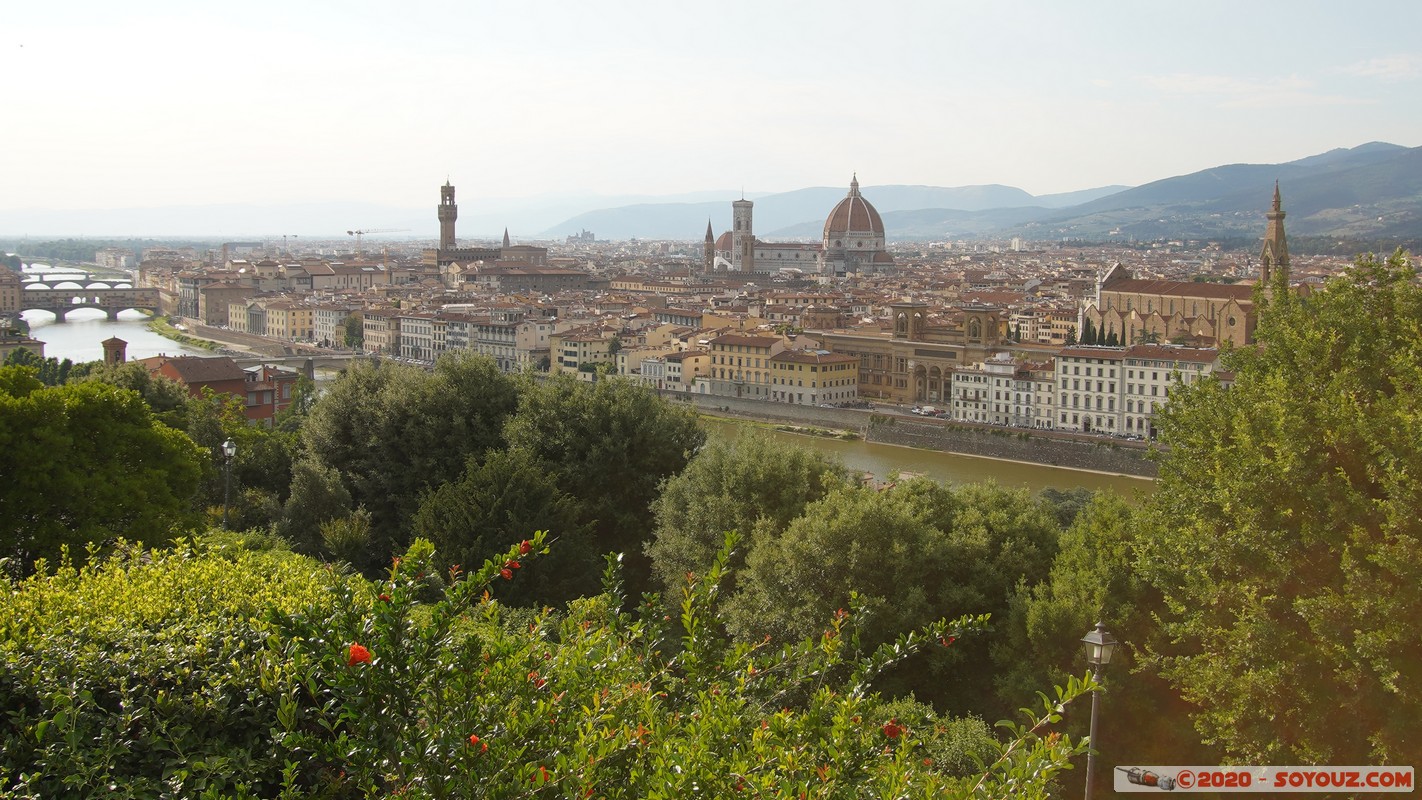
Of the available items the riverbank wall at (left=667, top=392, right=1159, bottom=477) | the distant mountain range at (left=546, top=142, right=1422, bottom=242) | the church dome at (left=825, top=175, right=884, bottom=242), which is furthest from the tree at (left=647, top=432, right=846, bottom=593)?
the distant mountain range at (left=546, top=142, right=1422, bottom=242)

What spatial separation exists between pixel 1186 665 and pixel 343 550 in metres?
4.52

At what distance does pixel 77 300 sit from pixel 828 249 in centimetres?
3348

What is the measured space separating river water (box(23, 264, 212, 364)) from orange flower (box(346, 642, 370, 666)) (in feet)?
92.8

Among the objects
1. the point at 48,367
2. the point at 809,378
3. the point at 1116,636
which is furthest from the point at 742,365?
the point at 1116,636

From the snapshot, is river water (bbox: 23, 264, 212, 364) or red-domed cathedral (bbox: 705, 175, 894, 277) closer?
river water (bbox: 23, 264, 212, 364)

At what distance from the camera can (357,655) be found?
7.29ft

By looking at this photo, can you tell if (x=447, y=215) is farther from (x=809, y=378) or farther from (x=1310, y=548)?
(x=1310, y=548)

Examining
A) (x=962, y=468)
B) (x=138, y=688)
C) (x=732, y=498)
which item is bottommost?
(x=962, y=468)

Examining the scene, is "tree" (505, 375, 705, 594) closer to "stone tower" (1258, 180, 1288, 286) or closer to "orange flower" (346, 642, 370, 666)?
"orange flower" (346, 642, 370, 666)

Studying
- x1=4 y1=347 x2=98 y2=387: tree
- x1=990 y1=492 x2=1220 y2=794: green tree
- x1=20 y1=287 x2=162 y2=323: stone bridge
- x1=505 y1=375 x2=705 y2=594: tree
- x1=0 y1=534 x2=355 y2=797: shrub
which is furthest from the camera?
x1=20 y1=287 x2=162 y2=323: stone bridge

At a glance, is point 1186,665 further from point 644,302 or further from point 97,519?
point 644,302

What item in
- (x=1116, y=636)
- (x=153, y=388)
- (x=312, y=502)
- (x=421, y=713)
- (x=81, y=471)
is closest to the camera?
(x=421, y=713)

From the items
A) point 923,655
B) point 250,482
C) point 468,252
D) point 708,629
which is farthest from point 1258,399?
point 468,252

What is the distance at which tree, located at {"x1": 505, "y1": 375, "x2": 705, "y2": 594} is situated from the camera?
8.53 meters
